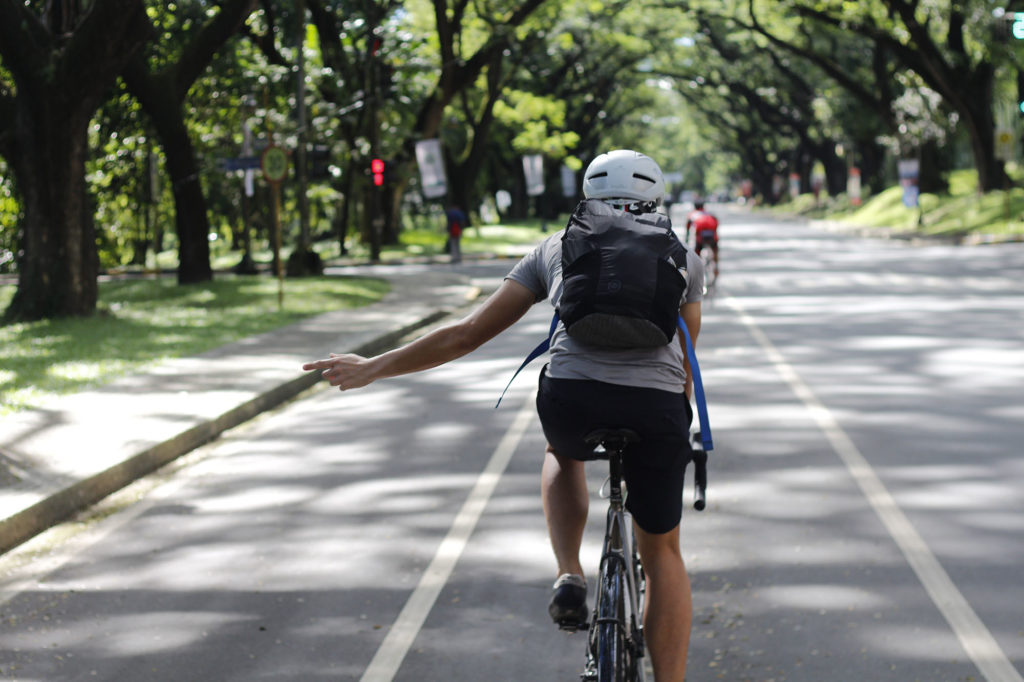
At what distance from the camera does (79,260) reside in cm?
2203

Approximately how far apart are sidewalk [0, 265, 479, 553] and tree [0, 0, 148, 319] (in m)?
4.31

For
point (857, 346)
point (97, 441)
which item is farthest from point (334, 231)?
point (97, 441)

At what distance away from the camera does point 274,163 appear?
2256 cm

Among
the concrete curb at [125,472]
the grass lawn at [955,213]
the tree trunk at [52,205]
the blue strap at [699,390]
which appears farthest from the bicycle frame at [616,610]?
the grass lawn at [955,213]

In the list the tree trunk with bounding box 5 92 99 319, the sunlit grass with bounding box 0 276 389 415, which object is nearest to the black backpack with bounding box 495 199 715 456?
the sunlit grass with bounding box 0 276 389 415

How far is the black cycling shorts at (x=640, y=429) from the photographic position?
A: 13.6 feet

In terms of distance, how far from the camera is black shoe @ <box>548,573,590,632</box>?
14.6ft

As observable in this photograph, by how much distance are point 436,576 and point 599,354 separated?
2742 mm

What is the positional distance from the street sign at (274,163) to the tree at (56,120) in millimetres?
2490

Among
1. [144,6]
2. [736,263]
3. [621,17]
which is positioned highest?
[621,17]

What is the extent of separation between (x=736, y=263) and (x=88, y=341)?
20.0m

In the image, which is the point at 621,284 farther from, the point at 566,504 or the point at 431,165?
the point at 431,165

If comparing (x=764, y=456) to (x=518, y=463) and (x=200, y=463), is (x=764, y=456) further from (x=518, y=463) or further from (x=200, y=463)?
(x=200, y=463)

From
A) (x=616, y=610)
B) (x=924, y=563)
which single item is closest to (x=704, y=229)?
(x=924, y=563)
